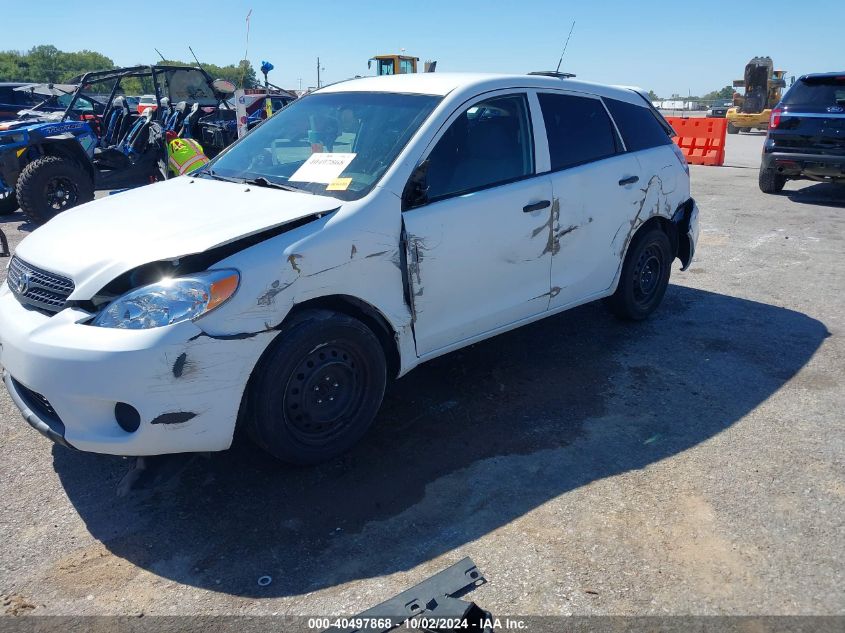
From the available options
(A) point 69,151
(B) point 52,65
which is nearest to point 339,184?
(A) point 69,151

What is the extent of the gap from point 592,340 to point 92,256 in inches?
138

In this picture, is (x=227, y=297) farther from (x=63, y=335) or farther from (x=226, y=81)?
(x=226, y=81)

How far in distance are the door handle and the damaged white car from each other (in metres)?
0.01

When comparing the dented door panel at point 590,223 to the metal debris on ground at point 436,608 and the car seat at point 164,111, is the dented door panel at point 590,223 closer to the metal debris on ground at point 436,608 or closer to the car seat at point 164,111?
the metal debris on ground at point 436,608

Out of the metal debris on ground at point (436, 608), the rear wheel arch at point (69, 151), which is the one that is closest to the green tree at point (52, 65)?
the rear wheel arch at point (69, 151)

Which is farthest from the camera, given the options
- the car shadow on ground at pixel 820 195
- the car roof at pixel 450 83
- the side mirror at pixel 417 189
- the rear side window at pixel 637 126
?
the car shadow on ground at pixel 820 195

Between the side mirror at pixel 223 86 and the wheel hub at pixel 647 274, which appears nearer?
the wheel hub at pixel 647 274

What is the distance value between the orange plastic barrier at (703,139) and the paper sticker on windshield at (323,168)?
14.1 m

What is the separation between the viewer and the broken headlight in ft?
9.07

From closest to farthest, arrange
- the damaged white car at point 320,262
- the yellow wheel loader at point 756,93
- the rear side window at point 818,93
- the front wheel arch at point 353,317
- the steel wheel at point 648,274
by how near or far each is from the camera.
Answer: the damaged white car at point 320,262
the front wheel arch at point 353,317
the steel wheel at point 648,274
the rear side window at point 818,93
the yellow wheel loader at point 756,93

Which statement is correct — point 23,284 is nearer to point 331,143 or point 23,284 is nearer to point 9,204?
point 331,143

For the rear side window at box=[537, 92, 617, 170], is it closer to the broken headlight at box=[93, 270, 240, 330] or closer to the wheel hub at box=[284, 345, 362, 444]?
the wheel hub at box=[284, 345, 362, 444]

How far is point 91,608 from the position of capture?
99.0 inches

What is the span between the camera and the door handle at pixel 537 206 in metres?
3.97
